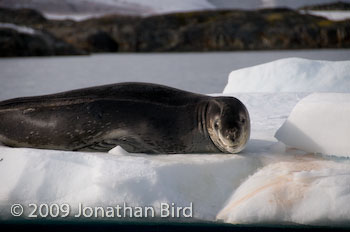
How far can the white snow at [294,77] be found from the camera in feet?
24.8

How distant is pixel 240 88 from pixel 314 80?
115 cm

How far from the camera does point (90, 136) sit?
3926 mm

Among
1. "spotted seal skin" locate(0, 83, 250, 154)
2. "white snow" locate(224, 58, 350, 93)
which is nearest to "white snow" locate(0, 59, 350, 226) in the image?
"spotted seal skin" locate(0, 83, 250, 154)

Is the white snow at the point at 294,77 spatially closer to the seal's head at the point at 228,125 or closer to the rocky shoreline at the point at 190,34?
the seal's head at the point at 228,125

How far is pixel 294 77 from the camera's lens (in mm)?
7930

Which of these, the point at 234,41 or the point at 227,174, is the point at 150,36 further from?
the point at 227,174

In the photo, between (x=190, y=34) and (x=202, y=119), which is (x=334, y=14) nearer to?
(x=190, y=34)

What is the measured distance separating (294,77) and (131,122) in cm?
463

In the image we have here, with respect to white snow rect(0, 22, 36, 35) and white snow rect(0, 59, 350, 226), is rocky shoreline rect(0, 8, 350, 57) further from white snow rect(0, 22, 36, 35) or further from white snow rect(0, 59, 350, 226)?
white snow rect(0, 59, 350, 226)

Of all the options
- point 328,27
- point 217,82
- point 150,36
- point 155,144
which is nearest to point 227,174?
point 155,144

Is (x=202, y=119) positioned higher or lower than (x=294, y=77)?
higher

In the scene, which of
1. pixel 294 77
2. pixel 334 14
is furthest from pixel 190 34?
pixel 294 77

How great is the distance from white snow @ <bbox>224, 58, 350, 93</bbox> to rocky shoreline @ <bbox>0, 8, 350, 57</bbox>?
23.0 metres

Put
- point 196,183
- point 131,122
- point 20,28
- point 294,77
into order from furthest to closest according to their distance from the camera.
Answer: point 20,28 → point 294,77 → point 131,122 → point 196,183
